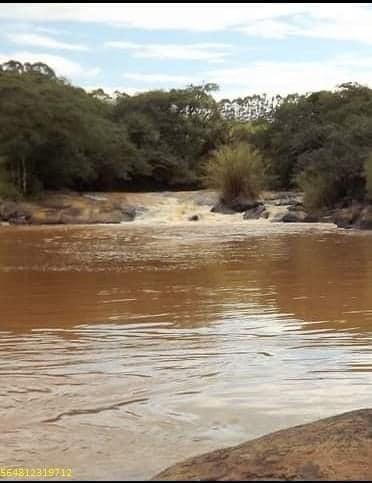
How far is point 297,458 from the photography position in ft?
8.98

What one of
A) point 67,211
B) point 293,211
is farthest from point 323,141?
point 67,211

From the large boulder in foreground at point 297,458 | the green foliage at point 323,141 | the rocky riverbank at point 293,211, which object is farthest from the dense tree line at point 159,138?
the large boulder in foreground at point 297,458

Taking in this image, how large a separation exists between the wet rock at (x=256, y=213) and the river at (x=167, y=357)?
1537 centimetres

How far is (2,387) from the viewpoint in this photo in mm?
4945

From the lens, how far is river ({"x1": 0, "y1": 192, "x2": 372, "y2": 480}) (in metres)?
3.91

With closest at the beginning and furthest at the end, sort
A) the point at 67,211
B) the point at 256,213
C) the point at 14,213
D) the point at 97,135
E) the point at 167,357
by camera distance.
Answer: the point at 167,357
the point at 256,213
the point at 14,213
the point at 67,211
the point at 97,135

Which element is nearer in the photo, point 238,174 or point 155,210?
point 238,174

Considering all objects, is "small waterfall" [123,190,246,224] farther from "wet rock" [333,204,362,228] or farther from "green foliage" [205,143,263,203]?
"wet rock" [333,204,362,228]

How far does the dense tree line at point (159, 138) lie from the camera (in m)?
28.5

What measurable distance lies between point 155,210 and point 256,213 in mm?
4902

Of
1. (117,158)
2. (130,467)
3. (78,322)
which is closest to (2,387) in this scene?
(130,467)

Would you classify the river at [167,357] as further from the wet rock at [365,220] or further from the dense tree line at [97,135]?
the dense tree line at [97,135]

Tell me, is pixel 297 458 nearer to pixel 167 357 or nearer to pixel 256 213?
pixel 167 357

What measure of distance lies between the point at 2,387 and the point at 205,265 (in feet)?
27.6
